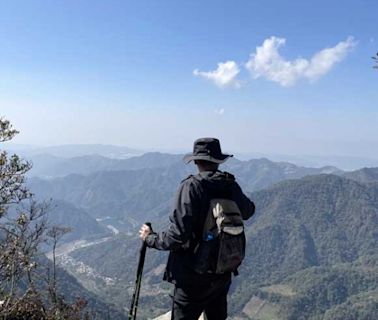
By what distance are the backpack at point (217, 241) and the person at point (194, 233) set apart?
0.06 metres

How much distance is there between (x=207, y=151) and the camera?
4.74m

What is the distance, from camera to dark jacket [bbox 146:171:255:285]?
4281mm

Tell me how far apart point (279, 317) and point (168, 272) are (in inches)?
7463

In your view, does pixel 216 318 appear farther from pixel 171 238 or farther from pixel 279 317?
pixel 279 317

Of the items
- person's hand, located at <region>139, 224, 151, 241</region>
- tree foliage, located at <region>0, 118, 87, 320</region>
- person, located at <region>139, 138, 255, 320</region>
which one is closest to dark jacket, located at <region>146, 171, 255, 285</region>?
person, located at <region>139, 138, 255, 320</region>

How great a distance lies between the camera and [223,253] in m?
4.44

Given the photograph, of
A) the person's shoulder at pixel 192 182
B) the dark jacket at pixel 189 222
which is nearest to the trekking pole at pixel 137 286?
the dark jacket at pixel 189 222

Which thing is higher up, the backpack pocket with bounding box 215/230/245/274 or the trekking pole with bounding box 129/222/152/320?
the backpack pocket with bounding box 215/230/245/274

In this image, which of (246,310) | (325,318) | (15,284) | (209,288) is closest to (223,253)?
(209,288)

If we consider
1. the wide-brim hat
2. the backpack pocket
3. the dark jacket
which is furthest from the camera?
the wide-brim hat

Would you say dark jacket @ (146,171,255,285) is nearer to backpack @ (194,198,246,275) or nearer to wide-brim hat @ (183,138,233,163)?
Answer: backpack @ (194,198,246,275)

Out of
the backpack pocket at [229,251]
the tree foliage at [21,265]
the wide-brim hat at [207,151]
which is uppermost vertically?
the wide-brim hat at [207,151]

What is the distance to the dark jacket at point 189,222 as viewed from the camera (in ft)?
14.0

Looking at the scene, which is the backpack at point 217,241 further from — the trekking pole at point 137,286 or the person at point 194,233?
the trekking pole at point 137,286
